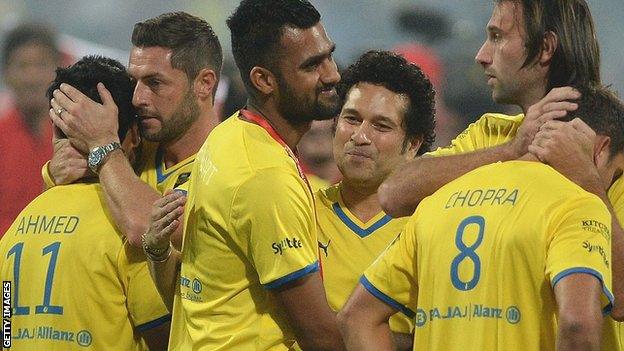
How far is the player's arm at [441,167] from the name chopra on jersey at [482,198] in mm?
382

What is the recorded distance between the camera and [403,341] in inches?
170

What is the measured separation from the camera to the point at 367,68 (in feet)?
15.9

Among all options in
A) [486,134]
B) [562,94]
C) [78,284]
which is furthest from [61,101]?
[562,94]

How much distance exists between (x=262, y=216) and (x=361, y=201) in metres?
0.83

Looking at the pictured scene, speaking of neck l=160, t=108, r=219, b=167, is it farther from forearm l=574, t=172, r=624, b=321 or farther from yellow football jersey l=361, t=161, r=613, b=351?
forearm l=574, t=172, r=624, b=321

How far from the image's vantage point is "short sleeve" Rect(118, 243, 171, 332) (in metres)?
4.63

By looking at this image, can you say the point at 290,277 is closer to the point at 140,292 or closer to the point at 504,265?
the point at 504,265

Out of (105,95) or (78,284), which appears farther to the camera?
(105,95)

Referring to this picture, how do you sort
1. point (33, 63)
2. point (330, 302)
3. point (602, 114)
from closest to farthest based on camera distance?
point (602, 114)
point (330, 302)
point (33, 63)

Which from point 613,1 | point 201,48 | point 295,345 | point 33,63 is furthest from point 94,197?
point 613,1

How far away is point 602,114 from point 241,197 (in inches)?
45.9

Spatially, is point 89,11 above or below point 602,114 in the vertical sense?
above

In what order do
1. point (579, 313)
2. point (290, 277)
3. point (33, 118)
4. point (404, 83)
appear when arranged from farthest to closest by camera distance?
1. point (33, 118)
2. point (404, 83)
3. point (290, 277)
4. point (579, 313)

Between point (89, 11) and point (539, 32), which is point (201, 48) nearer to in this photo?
point (539, 32)
